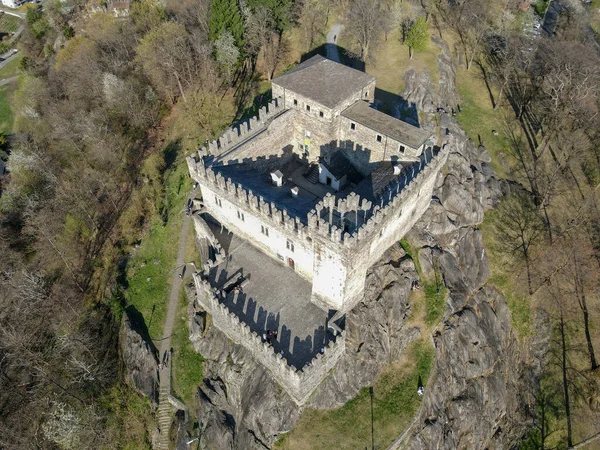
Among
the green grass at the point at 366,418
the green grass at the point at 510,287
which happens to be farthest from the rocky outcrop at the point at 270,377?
the green grass at the point at 510,287

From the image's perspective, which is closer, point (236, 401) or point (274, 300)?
point (236, 401)

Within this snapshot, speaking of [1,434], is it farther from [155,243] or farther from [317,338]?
[317,338]

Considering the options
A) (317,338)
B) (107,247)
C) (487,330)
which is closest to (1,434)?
(107,247)

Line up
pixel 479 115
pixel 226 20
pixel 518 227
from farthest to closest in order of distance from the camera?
1. pixel 479 115
2. pixel 226 20
3. pixel 518 227

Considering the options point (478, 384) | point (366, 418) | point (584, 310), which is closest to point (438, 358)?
point (478, 384)

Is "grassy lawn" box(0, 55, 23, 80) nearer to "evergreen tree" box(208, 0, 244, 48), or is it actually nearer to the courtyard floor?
"evergreen tree" box(208, 0, 244, 48)

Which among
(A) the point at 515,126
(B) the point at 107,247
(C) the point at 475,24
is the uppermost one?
(C) the point at 475,24

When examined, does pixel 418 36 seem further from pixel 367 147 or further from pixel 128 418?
pixel 128 418
